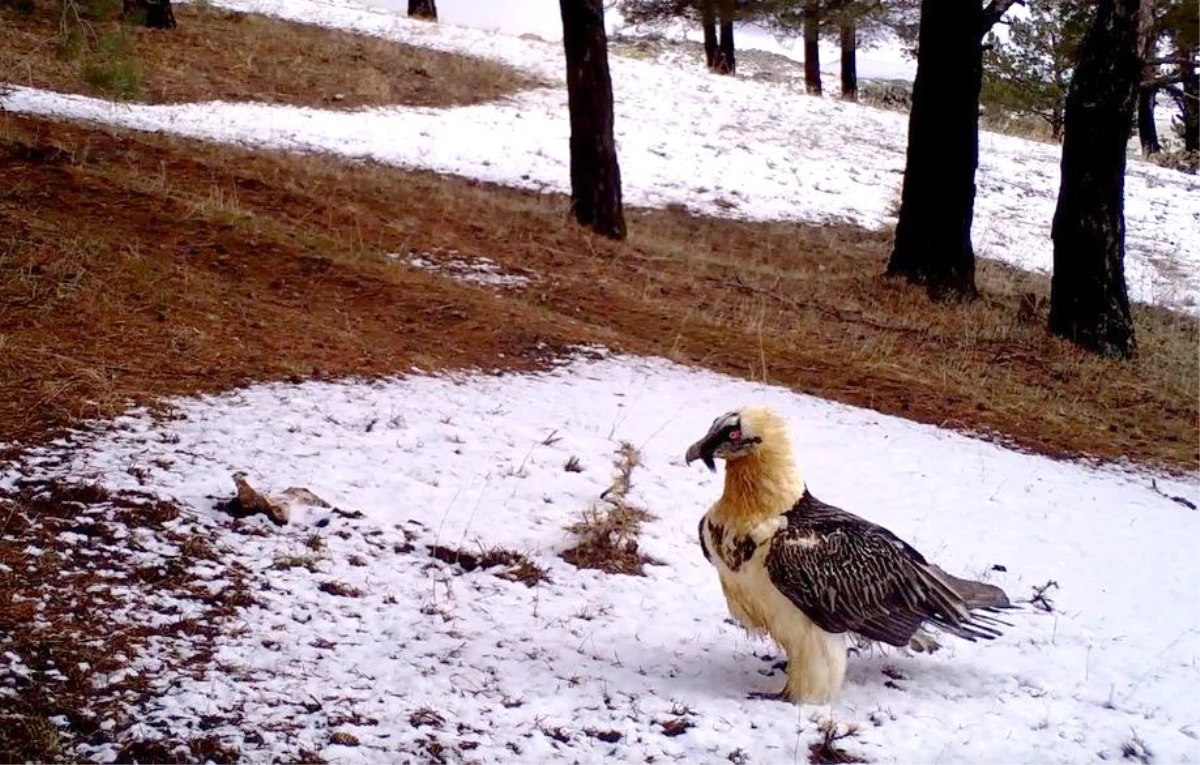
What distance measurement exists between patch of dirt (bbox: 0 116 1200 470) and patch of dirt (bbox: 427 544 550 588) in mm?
2001

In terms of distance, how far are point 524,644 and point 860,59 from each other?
46261 mm

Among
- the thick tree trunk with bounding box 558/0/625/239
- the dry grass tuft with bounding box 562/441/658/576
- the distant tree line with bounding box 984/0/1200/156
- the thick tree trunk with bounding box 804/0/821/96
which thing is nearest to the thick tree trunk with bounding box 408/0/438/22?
the thick tree trunk with bounding box 804/0/821/96

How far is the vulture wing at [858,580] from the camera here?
4.25 m

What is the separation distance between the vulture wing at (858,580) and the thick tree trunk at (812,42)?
77.5ft

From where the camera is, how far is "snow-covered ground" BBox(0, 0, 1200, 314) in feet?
51.8

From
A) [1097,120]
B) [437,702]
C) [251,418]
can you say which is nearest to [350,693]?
[437,702]

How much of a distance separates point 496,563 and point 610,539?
2.13ft

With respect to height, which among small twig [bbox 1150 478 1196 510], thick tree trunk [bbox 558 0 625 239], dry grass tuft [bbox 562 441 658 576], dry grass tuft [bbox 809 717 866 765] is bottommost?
small twig [bbox 1150 478 1196 510]

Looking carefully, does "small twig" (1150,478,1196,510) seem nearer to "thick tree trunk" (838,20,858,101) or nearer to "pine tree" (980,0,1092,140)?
"thick tree trunk" (838,20,858,101)

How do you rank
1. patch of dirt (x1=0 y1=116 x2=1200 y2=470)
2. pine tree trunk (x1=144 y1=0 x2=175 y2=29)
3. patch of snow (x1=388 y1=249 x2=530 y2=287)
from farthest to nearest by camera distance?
pine tree trunk (x1=144 y1=0 x2=175 y2=29)
patch of snow (x1=388 y1=249 x2=530 y2=287)
patch of dirt (x1=0 y1=116 x2=1200 y2=470)

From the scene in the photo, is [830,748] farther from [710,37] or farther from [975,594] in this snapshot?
[710,37]

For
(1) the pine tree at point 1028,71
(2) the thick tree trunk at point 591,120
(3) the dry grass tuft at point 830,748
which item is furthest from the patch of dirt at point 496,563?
(1) the pine tree at point 1028,71

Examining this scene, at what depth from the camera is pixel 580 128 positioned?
42.7ft

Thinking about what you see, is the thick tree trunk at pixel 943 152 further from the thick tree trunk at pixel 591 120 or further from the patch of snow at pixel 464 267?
the patch of snow at pixel 464 267
